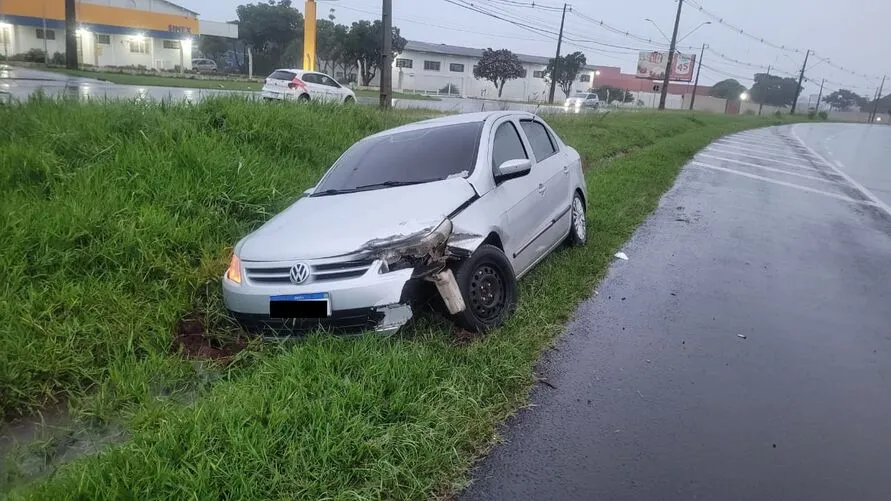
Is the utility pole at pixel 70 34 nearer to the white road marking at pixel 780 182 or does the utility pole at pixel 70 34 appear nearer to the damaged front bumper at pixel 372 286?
the white road marking at pixel 780 182

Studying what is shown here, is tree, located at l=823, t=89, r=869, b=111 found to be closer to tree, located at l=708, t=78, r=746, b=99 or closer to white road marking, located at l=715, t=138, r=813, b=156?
tree, located at l=708, t=78, r=746, b=99

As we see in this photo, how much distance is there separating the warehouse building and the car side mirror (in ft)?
138

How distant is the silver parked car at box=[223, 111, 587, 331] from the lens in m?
4.00

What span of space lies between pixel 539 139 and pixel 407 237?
2.88 m

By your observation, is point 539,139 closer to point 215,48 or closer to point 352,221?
point 352,221

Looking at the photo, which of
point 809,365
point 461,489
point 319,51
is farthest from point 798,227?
point 319,51

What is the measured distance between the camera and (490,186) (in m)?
4.93

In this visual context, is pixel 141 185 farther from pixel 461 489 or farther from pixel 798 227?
pixel 798 227

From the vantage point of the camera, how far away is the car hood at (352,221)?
4109mm

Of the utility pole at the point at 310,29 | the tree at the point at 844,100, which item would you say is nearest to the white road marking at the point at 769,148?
the utility pole at the point at 310,29

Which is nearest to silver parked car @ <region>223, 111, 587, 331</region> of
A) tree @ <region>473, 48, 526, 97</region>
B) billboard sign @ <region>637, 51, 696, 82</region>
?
tree @ <region>473, 48, 526, 97</region>

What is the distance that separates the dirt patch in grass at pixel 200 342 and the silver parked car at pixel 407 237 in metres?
0.32

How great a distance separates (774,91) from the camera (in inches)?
4277

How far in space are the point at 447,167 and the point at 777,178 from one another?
1154 cm
